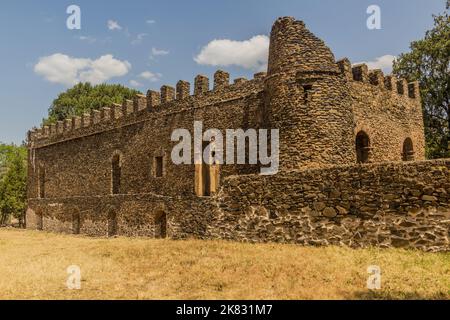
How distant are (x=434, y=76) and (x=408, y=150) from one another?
10.3 meters

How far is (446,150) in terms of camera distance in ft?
86.0

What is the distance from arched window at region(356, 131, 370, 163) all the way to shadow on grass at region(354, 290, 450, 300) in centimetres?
995

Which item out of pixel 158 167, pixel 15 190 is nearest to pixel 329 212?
pixel 158 167

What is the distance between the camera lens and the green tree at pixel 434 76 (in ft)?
86.7

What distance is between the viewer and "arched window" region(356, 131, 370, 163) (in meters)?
16.4

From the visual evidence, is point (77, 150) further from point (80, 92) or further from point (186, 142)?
point (80, 92)

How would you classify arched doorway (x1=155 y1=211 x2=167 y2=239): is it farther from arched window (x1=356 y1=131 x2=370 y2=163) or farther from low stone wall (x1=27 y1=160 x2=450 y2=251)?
arched window (x1=356 y1=131 x2=370 y2=163)

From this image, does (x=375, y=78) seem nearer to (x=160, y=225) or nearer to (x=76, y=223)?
(x=160, y=225)

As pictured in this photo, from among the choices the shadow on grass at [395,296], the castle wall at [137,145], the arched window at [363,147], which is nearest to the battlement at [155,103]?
the castle wall at [137,145]

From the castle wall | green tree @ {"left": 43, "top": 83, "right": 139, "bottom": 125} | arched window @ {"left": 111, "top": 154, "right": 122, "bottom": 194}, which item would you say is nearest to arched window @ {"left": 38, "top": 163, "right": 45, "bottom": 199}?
the castle wall

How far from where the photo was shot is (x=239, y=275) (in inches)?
335

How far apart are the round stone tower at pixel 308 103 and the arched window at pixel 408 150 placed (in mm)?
Answer: 5982

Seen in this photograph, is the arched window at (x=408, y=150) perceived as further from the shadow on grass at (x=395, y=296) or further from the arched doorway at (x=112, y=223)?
the arched doorway at (x=112, y=223)
